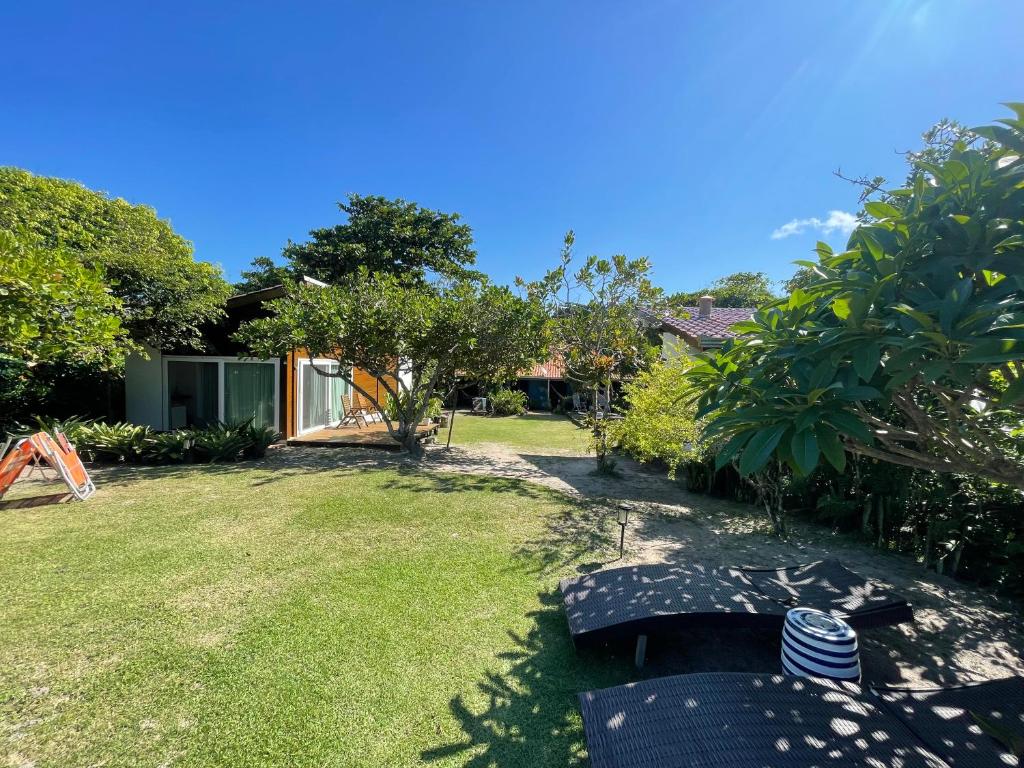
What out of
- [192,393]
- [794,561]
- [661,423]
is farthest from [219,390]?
[794,561]

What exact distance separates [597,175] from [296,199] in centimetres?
2164

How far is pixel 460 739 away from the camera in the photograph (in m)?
2.67

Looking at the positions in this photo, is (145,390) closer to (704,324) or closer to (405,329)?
(405,329)

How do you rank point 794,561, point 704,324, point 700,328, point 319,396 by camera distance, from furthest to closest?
point 704,324, point 319,396, point 700,328, point 794,561

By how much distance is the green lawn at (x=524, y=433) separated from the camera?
15.8m

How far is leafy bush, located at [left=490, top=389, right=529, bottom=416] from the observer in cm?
2559

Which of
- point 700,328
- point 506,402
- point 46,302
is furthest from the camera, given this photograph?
point 506,402

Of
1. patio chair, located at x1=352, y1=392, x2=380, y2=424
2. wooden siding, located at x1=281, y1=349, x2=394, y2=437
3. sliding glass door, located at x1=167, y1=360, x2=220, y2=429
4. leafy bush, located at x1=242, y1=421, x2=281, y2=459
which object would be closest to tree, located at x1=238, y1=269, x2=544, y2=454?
wooden siding, located at x1=281, y1=349, x2=394, y2=437

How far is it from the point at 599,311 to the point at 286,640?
32.8 feet

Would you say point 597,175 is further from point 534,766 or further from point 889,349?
point 534,766

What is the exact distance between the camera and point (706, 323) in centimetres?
1723

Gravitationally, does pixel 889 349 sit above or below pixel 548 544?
above

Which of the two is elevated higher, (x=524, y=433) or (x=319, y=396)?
(x=319, y=396)

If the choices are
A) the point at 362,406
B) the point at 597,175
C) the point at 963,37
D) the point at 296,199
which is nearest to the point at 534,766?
the point at 963,37
